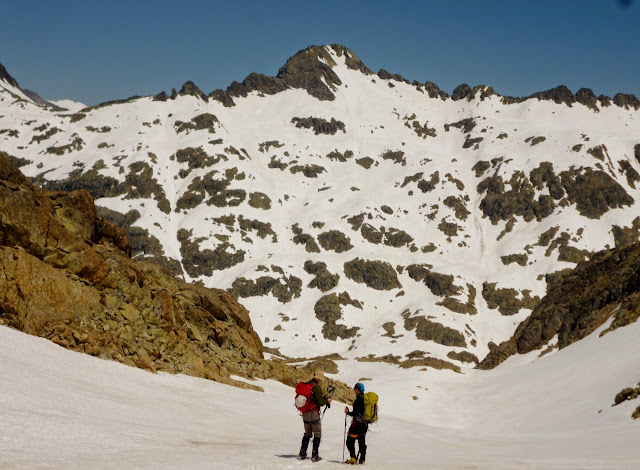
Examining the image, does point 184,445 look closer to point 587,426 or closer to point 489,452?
point 489,452

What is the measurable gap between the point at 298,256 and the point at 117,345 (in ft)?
531

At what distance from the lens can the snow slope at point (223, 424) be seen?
13031 mm

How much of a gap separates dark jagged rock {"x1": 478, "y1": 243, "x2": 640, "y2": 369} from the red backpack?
1511 inches

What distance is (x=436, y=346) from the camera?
13562cm

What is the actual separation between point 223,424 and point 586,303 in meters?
55.6

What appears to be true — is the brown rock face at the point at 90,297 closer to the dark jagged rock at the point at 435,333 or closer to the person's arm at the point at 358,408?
the person's arm at the point at 358,408

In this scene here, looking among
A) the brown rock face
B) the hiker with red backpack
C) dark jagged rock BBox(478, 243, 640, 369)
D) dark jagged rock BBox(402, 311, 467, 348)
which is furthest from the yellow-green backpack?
dark jagged rock BBox(402, 311, 467, 348)

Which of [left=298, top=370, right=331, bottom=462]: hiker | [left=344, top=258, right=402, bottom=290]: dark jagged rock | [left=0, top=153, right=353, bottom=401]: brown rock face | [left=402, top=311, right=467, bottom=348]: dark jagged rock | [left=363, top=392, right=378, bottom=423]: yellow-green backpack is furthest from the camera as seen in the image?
[left=344, top=258, right=402, bottom=290]: dark jagged rock

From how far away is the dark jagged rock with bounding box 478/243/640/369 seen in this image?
179ft

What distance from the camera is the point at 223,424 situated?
20312 millimetres

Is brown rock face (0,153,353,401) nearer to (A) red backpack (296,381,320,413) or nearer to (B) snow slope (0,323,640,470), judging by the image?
(B) snow slope (0,323,640,470)

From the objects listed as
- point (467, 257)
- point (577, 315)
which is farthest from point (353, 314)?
point (577, 315)

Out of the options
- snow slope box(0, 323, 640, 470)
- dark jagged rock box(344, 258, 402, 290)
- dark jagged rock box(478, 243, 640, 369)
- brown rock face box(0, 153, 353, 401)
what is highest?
dark jagged rock box(344, 258, 402, 290)

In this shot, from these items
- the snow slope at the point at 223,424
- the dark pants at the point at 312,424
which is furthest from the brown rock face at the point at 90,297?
the dark pants at the point at 312,424
